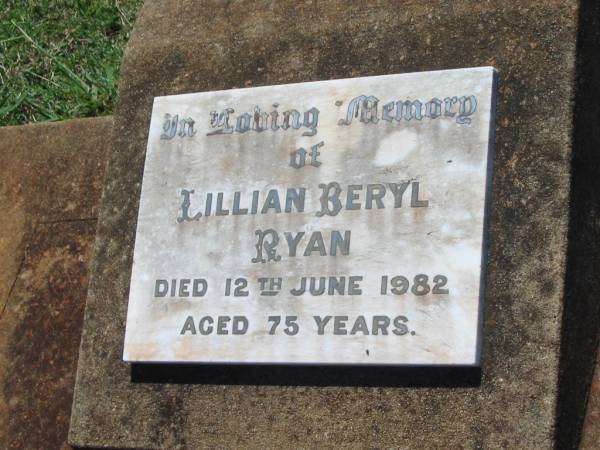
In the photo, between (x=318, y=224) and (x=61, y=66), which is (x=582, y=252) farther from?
(x=61, y=66)

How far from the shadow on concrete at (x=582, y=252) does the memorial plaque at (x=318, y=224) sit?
0.22 metres

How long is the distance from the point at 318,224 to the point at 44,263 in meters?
1.15

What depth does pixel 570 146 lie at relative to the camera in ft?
9.86

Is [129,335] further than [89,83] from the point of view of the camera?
No

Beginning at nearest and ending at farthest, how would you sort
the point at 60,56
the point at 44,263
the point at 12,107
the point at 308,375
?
1. the point at 308,375
2. the point at 44,263
3. the point at 12,107
4. the point at 60,56

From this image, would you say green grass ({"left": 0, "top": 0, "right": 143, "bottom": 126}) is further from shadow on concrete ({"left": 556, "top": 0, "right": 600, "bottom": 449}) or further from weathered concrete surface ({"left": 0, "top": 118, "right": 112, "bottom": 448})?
shadow on concrete ({"left": 556, "top": 0, "right": 600, "bottom": 449})

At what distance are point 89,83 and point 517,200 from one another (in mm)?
2365

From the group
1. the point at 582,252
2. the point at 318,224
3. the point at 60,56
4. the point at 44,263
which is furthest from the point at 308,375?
the point at 60,56

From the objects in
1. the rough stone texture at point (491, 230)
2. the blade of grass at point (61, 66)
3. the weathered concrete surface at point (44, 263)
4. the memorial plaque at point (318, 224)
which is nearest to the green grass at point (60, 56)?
the blade of grass at point (61, 66)

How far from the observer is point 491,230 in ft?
9.87

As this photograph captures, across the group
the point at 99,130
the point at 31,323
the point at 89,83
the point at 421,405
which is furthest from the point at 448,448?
the point at 89,83

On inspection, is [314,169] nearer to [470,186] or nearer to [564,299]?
[470,186]

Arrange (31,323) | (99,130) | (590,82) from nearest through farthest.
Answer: (590,82), (31,323), (99,130)

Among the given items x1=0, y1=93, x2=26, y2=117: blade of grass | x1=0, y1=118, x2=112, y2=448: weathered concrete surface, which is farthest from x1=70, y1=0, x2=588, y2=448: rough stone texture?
x1=0, y1=93, x2=26, y2=117: blade of grass
